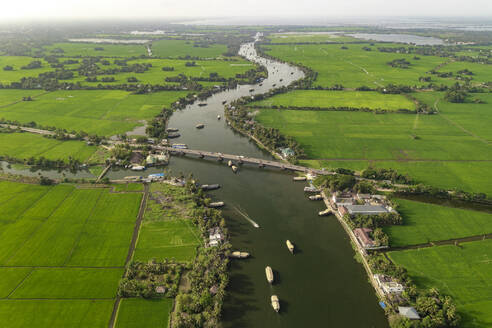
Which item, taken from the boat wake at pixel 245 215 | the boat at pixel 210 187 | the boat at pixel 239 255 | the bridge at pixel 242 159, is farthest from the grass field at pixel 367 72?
the boat at pixel 239 255

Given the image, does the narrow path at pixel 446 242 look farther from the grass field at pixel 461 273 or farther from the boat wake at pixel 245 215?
the boat wake at pixel 245 215

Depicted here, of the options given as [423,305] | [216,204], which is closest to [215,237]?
[216,204]

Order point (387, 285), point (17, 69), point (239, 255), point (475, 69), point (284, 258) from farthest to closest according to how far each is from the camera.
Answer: point (475, 69), point (17, 69), point (284, 258), point (239, 255), point (387, 285)

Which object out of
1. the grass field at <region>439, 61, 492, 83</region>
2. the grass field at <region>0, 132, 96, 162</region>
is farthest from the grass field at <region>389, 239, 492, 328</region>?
the grass field at <region>439, 61, 492, 83</region>

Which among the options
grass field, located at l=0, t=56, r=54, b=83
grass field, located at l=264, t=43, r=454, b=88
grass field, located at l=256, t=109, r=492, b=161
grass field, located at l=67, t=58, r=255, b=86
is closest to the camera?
grass field, located at l=256, t=109, r=492, b=161

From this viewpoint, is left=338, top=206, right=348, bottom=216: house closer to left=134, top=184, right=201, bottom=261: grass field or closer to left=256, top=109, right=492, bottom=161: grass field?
left=256, top=109, right=492, bottom=161: grass field

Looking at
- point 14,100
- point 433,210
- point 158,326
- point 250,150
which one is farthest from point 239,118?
point 14,100

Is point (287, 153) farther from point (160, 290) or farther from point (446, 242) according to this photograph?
point (160, 290)
